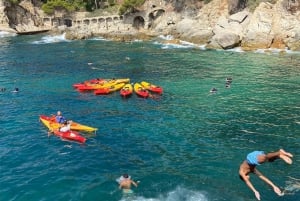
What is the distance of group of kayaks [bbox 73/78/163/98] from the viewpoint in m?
40.5

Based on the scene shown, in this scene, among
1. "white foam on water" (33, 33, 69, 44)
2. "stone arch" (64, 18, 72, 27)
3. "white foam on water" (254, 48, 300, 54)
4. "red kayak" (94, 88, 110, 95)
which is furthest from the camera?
"stone arch" (64, 18, 72, 27)

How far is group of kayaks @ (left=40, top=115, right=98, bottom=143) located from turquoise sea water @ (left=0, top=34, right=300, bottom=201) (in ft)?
1.65

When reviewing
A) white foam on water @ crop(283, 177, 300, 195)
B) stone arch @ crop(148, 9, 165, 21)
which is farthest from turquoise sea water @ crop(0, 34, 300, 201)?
stone arch @ crop(148, 9, 165, 21)

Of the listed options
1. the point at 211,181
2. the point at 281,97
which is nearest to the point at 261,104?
the point at 281,97

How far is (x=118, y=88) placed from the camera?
42562 mm

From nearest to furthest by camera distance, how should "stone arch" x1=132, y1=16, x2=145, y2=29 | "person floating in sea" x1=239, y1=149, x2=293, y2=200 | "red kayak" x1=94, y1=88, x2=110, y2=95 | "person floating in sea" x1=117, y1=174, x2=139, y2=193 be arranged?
"person floating in sea" x1=239, y1=149, x2=293, y2=200
"person floating in sea" x1=117, y1=174, x2=139, y2=193
"red kayak" x1=94, y1=88, x2=110, y2=95
"stone arch" x1=132, y1=16, x2=145, y2=29

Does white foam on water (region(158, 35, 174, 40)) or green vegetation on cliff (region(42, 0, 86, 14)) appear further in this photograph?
green vegetation on cliff (region(42, 0, 86, 14))

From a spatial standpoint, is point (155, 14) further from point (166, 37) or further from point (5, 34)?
point (5, 34)

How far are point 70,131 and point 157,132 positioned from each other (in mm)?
6629

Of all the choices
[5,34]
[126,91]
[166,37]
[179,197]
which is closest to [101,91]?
[126,91]

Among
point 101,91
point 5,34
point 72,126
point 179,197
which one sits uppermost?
point 5,34

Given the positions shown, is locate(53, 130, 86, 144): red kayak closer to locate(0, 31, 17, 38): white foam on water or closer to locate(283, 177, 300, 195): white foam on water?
locate(283, 177, 300, 195): white foam on water

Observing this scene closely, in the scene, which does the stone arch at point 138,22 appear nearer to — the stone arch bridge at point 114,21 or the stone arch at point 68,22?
the stone arch bridge at point 114,21

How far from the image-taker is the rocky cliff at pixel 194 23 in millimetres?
68625
